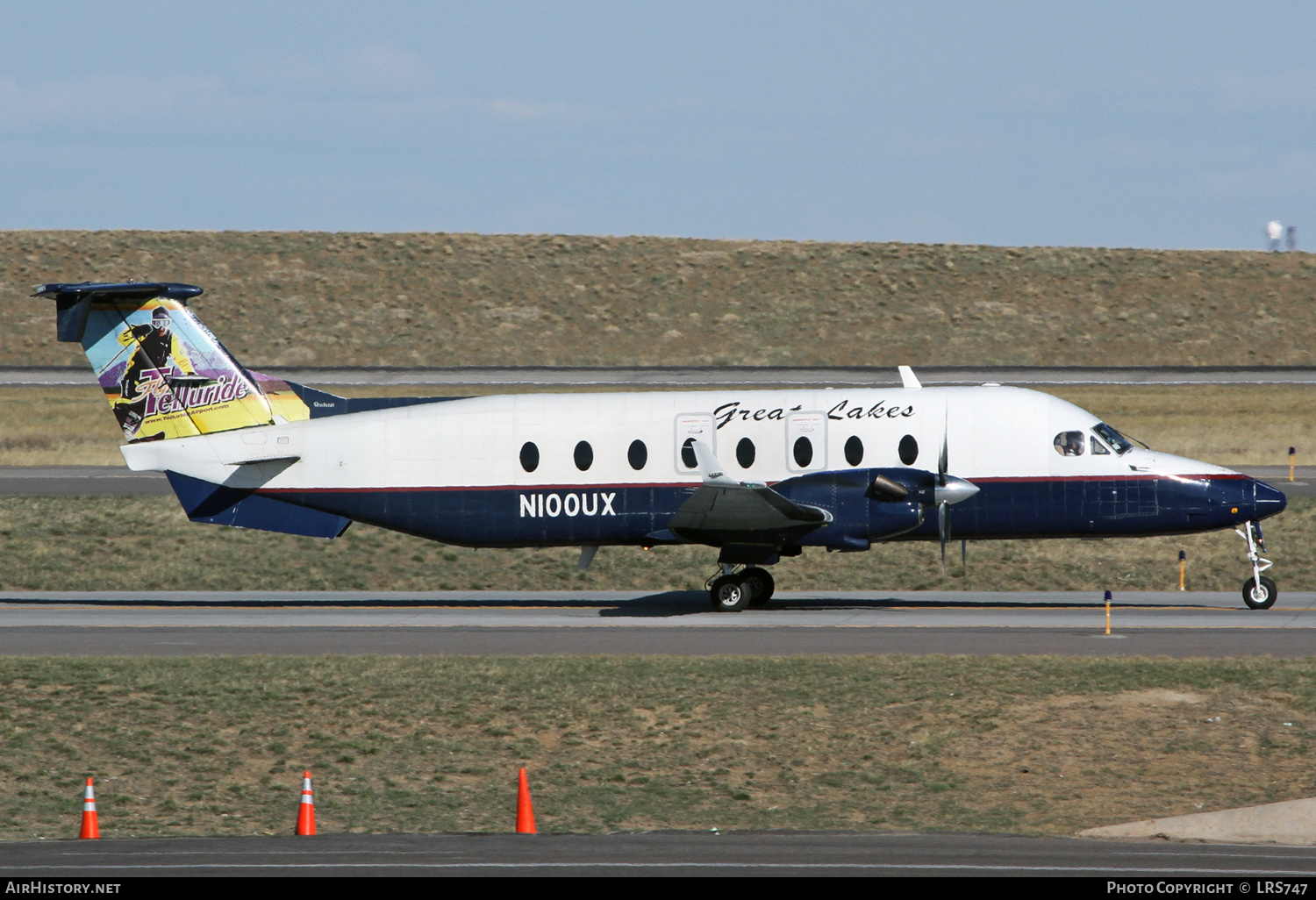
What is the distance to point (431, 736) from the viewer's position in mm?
18312

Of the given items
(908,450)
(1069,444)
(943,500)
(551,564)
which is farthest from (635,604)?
(1069,444)

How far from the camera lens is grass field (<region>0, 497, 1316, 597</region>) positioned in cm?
3216

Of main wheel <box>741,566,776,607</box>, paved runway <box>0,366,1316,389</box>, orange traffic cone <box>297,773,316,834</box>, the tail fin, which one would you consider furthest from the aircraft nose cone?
paved runway <box>0,366,1316,389</box>

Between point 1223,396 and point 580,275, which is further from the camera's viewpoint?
point 580,275

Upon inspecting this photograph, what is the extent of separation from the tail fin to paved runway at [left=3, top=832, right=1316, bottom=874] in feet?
49.8

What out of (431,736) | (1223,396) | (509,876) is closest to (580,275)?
(1223,396)

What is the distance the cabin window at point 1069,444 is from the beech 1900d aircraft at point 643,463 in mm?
33

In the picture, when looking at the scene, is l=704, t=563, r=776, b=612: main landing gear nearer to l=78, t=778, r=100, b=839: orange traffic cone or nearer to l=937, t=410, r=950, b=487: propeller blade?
l=937, t=410, r=950, b=487: propeller blade

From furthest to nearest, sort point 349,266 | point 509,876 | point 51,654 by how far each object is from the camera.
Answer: point 349,266
point 51,654
point 509,876

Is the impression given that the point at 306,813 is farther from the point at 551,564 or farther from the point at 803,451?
the point at 551,564

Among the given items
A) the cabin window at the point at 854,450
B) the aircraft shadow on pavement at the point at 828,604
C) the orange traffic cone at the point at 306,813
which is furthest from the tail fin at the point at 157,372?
the orange traffic cone at the point at 306,813

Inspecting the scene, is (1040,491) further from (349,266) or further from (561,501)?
(349,266)

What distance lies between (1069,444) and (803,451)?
4951 mm

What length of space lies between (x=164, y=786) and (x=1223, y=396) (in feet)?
197
